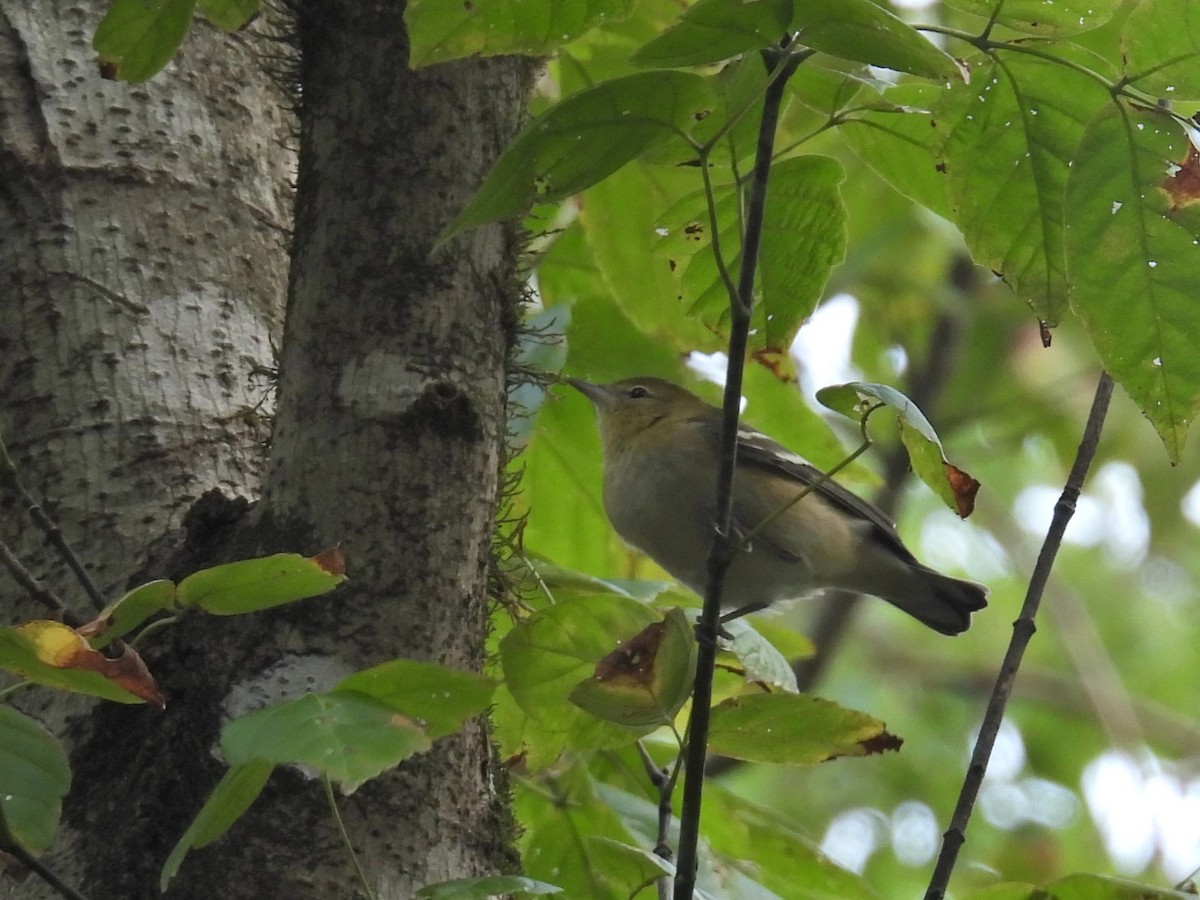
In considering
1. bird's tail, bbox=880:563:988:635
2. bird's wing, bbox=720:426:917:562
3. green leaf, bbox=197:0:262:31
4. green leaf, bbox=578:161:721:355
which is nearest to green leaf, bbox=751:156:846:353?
green leaf, bbox=197:0:262:31

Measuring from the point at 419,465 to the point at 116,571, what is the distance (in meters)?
0.61

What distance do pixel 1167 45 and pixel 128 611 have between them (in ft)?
4.51

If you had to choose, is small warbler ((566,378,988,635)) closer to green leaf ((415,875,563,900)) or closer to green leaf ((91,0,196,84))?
green leaf ((91,0,196,84))

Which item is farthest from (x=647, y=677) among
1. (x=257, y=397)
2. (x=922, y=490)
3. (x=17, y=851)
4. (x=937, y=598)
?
(x=922, y=490)

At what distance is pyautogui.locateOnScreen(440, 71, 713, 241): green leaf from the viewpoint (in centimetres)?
149

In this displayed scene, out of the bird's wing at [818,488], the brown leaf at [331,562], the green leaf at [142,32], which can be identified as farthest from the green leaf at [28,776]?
the bird's wing at [818,488]

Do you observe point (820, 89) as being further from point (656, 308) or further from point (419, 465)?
point (656, 308)

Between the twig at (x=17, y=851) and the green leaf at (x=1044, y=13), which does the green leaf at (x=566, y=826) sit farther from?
the green leaf at (x=1044, y=13)

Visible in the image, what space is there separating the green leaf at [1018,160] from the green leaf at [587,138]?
0.45 metres

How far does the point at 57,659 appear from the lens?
1.37m

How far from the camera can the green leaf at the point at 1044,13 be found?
1613 mm

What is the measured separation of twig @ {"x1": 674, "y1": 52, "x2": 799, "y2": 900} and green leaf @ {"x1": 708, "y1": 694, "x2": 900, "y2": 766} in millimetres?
356

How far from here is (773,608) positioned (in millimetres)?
4297

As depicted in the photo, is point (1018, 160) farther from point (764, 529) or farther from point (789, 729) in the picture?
point (764, 529)
